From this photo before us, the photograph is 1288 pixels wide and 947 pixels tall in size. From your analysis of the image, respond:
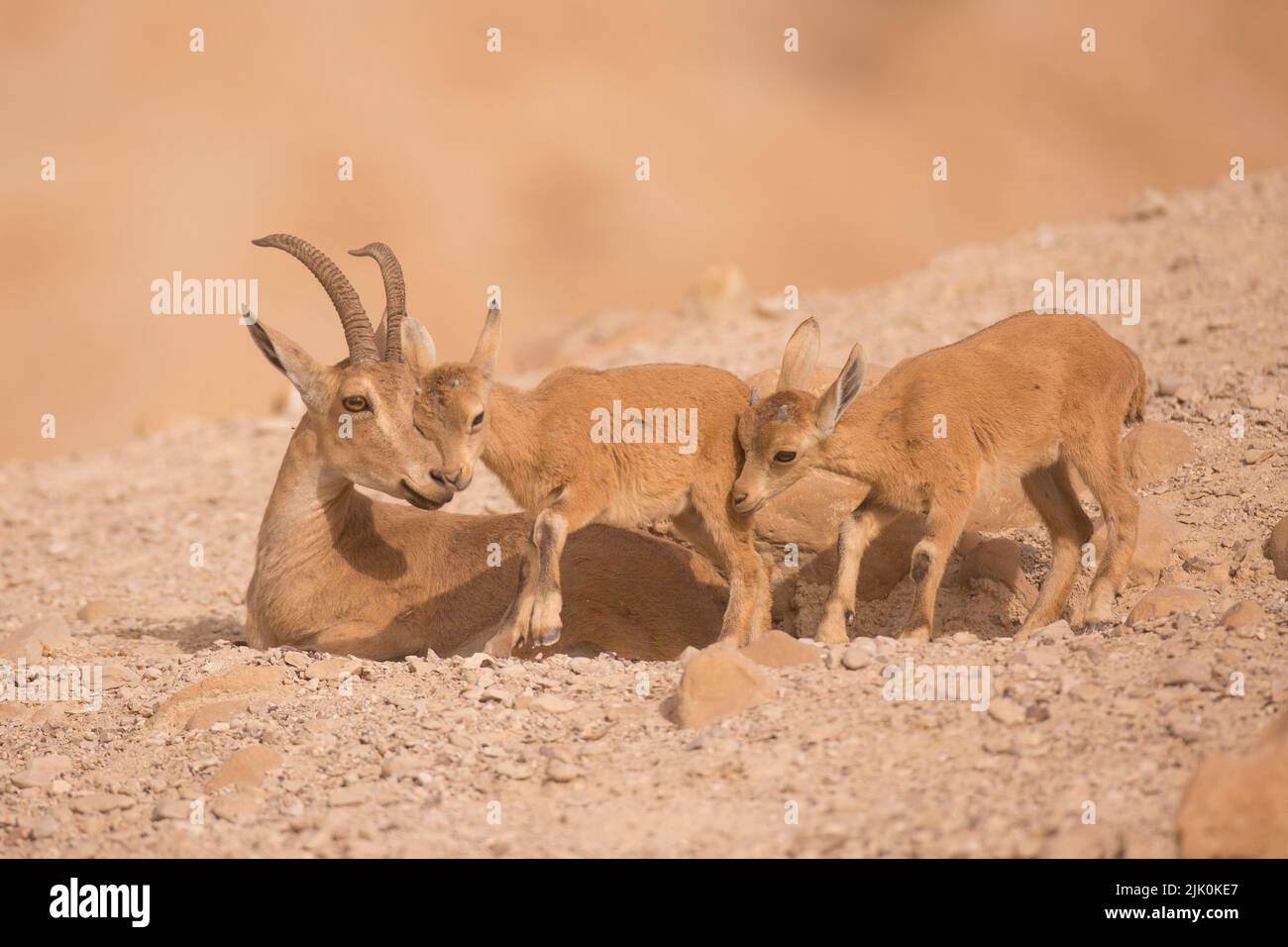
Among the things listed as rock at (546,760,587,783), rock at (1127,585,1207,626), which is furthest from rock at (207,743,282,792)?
rock at (1127,585,1207,626)

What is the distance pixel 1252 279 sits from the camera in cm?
1505

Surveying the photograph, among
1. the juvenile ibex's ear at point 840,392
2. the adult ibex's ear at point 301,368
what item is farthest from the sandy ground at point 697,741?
the adult ibex's ear at point 301,368

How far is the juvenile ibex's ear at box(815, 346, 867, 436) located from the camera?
9523 millimetres

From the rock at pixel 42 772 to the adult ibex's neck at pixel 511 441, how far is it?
9.71 ft

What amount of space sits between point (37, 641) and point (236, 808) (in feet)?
13.2

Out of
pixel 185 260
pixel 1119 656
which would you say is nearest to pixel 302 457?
pixel 1119 656

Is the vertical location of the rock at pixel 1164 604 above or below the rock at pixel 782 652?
above

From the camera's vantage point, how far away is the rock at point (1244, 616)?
8.02 m

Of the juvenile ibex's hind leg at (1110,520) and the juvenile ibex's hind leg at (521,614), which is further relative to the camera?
the juvenile ibex's hind leg at (1110,520)

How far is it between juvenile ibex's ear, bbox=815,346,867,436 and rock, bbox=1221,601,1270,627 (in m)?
2.59

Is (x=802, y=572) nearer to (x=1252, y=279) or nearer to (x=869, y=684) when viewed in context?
(x=869, y=684)

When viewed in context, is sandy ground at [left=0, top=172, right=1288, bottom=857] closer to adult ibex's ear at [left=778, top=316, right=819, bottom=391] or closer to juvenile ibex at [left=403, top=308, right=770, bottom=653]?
juvenile ibex at [left=403, top=308, right=770, bottom=653]

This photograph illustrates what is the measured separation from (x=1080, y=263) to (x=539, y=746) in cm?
1119

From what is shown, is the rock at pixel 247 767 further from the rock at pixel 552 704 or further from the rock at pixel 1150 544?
the rock at pixel 1150 544
